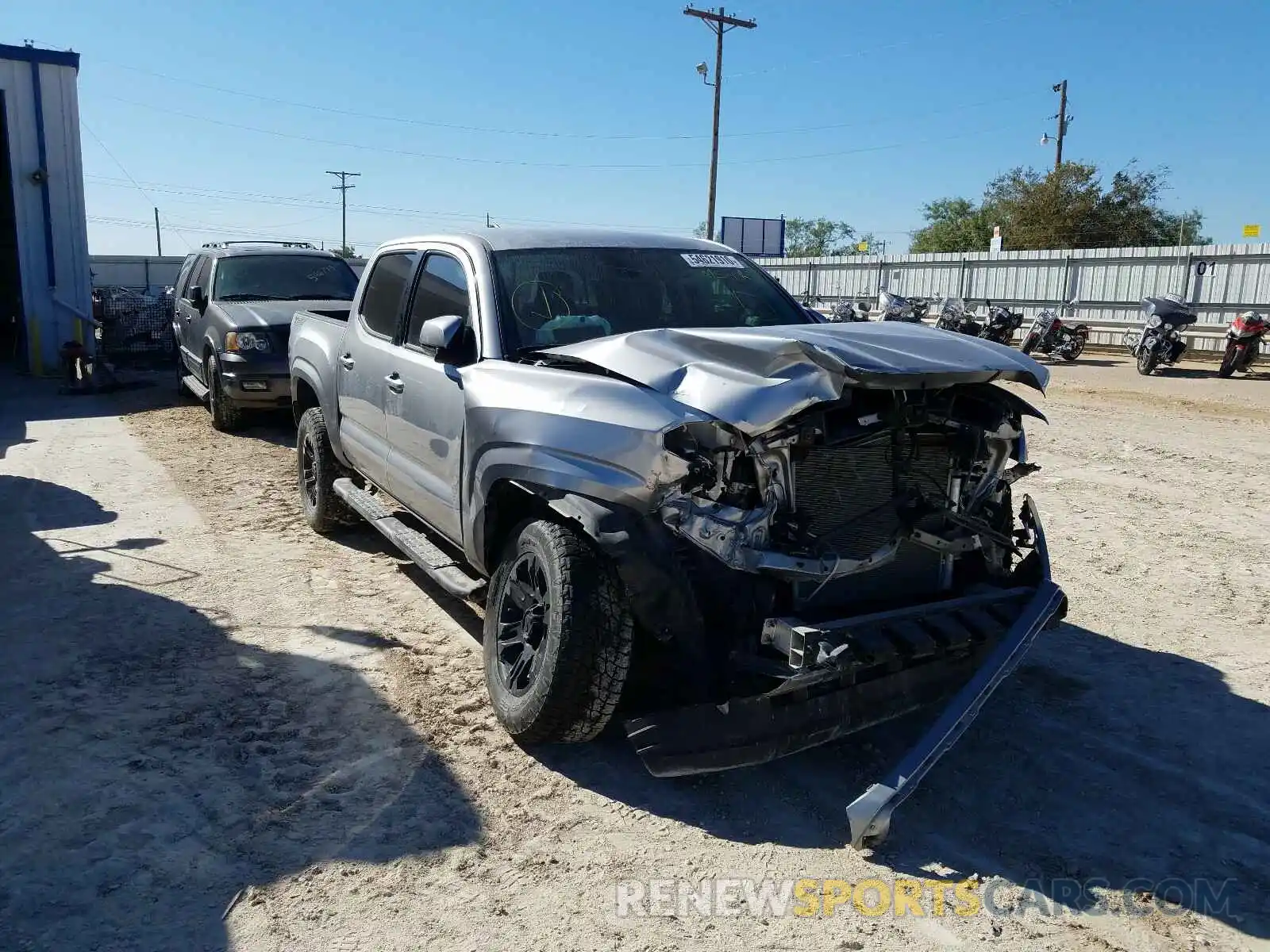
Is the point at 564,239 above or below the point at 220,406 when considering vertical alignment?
above

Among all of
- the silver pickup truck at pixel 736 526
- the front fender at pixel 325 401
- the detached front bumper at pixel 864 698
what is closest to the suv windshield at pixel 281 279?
the front fender at pixel 325 401

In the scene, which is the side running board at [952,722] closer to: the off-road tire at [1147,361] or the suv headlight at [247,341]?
the suv headlight at [247,341]

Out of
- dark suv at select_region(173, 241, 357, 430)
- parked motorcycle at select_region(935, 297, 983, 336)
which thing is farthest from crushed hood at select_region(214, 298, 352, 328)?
parked motorcycle at select_region(935, 297, 983, 336)

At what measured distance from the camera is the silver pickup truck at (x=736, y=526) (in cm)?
319

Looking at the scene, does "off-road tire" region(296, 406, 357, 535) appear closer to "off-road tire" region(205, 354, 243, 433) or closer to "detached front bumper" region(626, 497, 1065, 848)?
"detached front bumper" region(626, 497, 1065, 848)

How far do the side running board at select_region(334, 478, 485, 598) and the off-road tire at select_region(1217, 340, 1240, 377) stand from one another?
16.1 metres

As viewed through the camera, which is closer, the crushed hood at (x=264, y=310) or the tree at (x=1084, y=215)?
the crushed hood at (x=264, y=310)

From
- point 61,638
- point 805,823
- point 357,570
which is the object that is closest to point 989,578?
point 805,823

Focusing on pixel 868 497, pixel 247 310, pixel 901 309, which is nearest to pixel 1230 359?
pixel 901 309

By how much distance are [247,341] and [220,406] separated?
982 millimetres

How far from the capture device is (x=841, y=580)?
351 centimetres

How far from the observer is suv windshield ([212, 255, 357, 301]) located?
37.6 feet

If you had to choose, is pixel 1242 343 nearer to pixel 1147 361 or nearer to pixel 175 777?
pixel 1147 361

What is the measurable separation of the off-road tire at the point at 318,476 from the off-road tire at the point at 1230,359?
15963 mm
